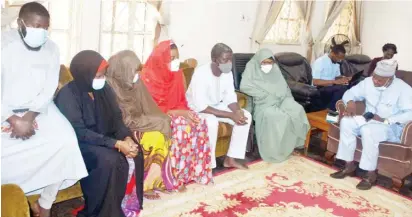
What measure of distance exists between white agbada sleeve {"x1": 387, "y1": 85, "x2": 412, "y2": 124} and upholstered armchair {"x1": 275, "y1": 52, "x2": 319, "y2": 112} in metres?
0.99

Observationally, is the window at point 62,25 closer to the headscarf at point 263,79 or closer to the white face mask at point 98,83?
the white face mask at point 98,83

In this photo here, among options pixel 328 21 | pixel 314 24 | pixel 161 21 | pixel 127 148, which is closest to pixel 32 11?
pixel 127 148

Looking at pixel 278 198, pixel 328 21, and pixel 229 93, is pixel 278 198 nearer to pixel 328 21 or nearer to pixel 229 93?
pixel 229 93

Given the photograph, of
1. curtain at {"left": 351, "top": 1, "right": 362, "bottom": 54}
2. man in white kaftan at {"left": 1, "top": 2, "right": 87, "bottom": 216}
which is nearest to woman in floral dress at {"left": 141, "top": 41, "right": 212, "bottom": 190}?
man in white kaftan at {"left": 1, "top": 2, "right": 87, "bottom": 216}

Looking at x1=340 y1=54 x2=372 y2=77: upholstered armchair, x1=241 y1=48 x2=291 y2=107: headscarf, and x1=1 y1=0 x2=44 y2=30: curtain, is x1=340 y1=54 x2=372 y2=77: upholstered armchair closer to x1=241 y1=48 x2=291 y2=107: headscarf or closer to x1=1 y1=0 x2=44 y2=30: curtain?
x1=241 y1=48 x2=291 y2=107: headscarf

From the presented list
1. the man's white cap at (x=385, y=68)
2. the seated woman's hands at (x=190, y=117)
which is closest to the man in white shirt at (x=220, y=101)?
the seated woman's hands at (x=190, y=117)

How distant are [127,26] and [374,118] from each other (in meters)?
2.74

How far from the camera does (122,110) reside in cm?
298

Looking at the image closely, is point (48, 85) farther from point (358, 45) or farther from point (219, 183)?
point (358, 45)

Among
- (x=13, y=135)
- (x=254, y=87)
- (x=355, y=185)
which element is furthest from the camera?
(x=254, y=87)

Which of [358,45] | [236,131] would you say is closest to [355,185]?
[236,131]

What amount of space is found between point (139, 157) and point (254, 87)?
5.78 ft

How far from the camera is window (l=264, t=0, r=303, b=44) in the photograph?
618 cm

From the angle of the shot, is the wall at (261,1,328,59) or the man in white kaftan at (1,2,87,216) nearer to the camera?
the man in white kaftan at (1,2,87,216)
